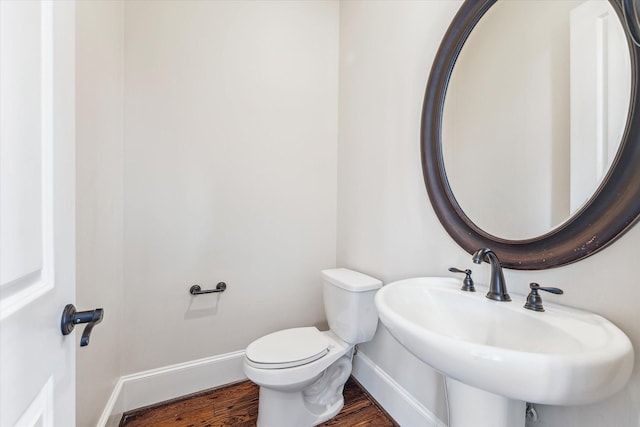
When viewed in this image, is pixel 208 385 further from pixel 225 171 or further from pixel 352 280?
pixel 225 171

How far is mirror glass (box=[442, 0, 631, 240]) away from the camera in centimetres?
74

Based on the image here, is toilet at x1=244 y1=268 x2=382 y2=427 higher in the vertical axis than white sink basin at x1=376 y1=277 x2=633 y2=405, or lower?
lower

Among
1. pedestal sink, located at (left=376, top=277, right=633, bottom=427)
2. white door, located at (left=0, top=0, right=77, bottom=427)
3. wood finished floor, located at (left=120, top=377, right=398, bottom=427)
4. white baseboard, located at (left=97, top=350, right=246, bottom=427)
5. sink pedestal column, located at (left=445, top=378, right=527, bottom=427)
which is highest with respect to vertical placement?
white door, located at (left=0, top=0, right=77, bottom=427)

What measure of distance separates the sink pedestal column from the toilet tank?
24.2 inches

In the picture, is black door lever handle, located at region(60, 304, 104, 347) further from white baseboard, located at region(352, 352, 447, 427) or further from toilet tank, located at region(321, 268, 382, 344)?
white baseboard, located at region(352, 352, 447, 427)

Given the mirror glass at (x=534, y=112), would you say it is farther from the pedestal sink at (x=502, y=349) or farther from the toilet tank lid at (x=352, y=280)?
the toilet tank lid at (x=352, y=280)

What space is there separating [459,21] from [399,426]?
Result: 1.89 metres

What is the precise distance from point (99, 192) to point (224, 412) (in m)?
1.26

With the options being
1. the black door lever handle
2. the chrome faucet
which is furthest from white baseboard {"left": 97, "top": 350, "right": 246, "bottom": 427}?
the chrome faucet

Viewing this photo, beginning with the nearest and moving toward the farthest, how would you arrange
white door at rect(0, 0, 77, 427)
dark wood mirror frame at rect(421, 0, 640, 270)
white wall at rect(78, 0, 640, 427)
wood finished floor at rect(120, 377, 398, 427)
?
white door at rect(0, 0, 77, 427), dark wood mirror frame at rect(421, 0, 640, 270), white wall at rect(78, 0, 640, 427), wood finished floor at rect(120, 377, 398, 427)

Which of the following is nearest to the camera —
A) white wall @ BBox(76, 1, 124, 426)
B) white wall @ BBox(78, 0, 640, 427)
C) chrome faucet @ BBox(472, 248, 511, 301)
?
chrome faucet @ BBox(472, 248, 511, 301)

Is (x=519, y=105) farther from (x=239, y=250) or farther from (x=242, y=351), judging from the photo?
(x=242, y=351)

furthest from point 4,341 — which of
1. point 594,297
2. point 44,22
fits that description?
point 594,297

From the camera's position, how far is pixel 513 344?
79 centimetres
